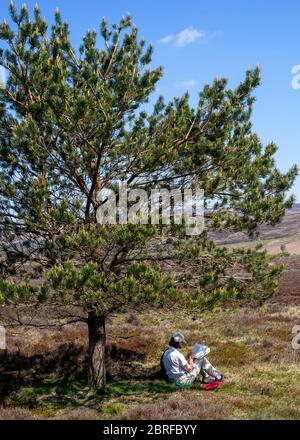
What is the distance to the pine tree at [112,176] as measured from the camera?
952 centimetres

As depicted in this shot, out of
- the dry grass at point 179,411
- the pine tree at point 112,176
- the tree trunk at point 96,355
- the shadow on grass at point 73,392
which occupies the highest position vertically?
the pine tree at point 112,176

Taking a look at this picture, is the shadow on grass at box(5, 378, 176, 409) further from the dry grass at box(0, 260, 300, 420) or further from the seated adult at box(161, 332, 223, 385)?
the seated adult at box(161, 332, 223, 385)

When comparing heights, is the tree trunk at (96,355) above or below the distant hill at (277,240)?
below

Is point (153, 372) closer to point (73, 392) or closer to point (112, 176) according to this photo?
point (73, 392)

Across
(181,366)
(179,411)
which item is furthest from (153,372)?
(179,411)

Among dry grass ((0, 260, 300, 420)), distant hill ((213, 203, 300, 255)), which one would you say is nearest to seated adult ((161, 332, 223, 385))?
dry grass ((0, 260, 300, 420))

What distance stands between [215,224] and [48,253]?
3.88 m

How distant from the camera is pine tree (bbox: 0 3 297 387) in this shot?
9.52m

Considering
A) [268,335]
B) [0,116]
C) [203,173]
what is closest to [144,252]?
[203,173]

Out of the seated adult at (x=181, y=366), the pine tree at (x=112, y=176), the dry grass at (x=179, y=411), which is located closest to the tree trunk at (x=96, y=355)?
the pine tree at (x=112, y=176)

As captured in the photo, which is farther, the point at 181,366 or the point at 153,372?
the point at 153,372

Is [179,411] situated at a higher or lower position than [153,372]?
higher

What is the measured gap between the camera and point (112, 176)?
1172cm

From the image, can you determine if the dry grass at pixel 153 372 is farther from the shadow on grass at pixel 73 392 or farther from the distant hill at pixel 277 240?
the distant hill at pixel 277 240
